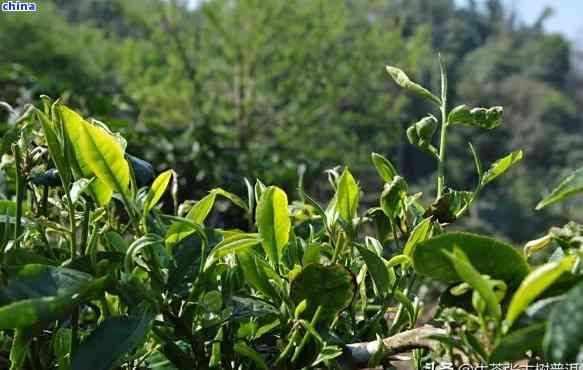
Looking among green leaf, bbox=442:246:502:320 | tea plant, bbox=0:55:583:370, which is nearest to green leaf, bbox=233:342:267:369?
tea plant, bbox=0:55:583:370

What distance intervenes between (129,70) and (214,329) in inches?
229

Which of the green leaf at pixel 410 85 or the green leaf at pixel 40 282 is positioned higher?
the green leaf at pixel 410 85

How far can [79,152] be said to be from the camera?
0.96 ft

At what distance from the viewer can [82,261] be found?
0.94 feet

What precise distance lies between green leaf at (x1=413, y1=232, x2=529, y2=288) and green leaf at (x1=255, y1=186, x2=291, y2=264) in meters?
0.09

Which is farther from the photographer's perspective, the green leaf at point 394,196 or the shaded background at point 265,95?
the shaded background at point 265,95

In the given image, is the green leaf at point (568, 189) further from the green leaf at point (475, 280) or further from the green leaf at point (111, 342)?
the green leaf at point (111, 342)

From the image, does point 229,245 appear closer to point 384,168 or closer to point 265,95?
point 384,168

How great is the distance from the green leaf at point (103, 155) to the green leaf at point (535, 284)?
166 mm

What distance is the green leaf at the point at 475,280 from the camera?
0.22m

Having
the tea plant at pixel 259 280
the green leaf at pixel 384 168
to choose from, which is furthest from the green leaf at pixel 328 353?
the green leaf at pixel 384 168

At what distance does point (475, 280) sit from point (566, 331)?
46 millimetres

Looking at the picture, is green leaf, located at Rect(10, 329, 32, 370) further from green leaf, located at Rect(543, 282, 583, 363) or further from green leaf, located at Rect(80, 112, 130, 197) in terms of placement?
green leaf, located at Rect(543, 282, 583, 363)

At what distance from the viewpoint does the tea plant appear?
24cm
